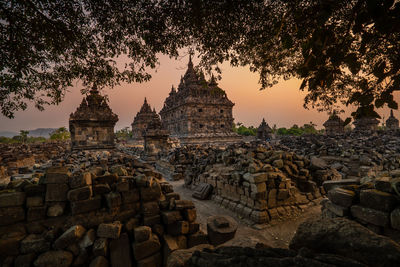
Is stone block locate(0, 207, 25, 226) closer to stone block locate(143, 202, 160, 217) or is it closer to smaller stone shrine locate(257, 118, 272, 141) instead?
stone block locate(143, 202, 160, 217)

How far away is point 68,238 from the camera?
2484mm

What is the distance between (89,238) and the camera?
2562mm

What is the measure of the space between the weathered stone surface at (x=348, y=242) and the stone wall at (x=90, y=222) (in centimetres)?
205

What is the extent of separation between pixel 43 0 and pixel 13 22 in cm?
78

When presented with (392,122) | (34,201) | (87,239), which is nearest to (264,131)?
(392,122)

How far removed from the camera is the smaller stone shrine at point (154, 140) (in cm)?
1327

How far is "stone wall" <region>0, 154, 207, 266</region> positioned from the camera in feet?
8.05

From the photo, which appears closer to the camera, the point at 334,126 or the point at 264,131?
the point at 334,126

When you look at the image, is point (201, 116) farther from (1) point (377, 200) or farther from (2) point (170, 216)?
(1) point (377, 200)

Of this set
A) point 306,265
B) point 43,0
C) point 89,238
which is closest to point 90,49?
point 43,0

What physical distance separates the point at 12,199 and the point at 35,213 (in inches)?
14.1

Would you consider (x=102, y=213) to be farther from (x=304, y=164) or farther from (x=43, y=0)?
(x=304, y=164)

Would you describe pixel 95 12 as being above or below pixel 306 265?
above

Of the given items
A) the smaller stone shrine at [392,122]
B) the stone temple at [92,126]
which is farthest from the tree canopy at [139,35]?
the smaller stone shrine at [392,122]
